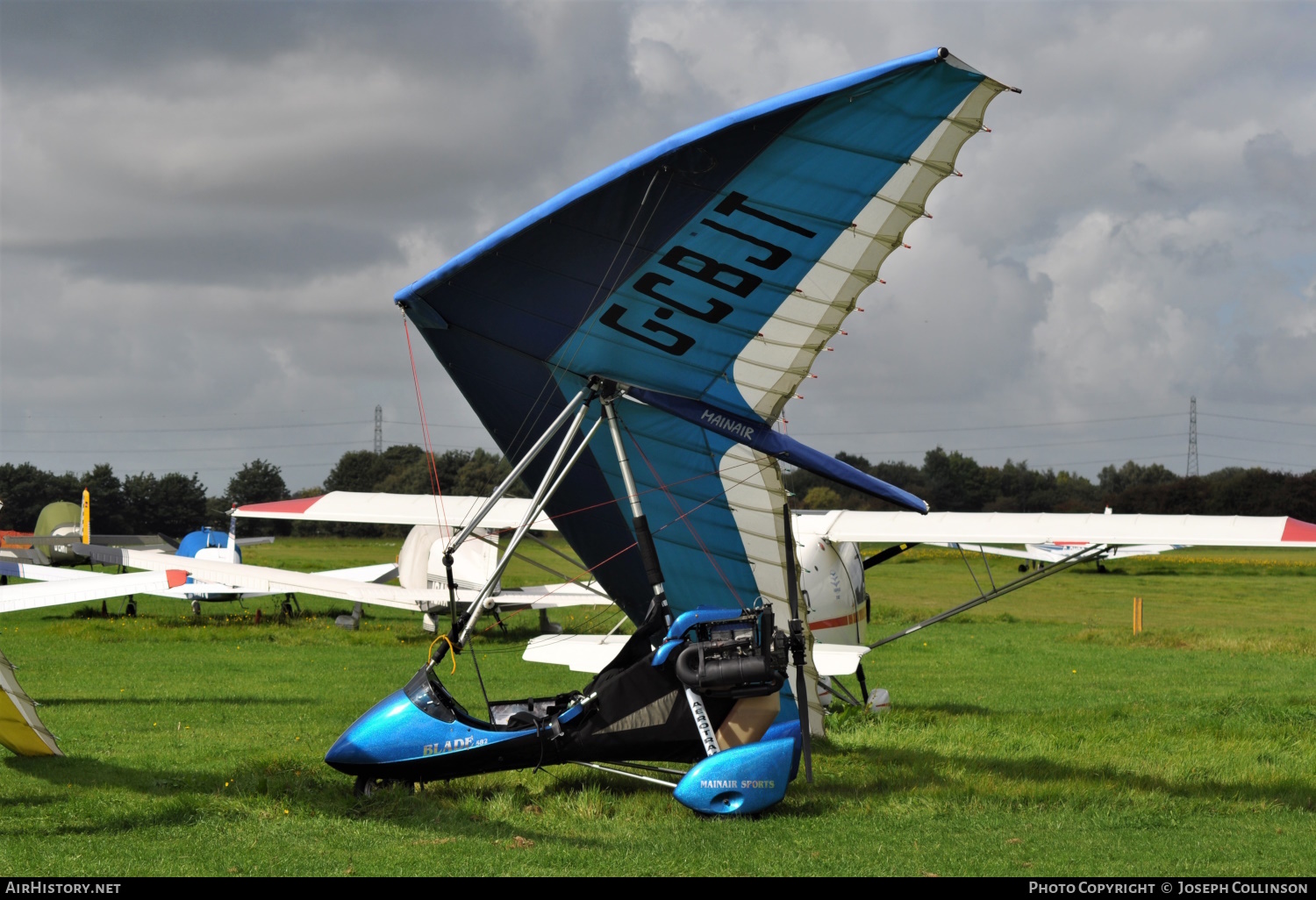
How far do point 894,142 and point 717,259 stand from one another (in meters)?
1.48

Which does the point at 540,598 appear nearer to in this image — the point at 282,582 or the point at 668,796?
the point at 282,582

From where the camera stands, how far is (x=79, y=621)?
25078mm

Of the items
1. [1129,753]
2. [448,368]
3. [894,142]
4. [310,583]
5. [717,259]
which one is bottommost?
[1129,753]

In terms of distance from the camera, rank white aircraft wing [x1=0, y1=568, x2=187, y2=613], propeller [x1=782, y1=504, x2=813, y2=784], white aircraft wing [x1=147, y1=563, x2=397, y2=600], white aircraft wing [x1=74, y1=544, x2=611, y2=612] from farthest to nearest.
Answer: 1. white aircraft wing [x1=147, y1=563, x2=397, y2=600]
2. white aircraft wing [x1=74, y1=544, x2=611, y2=612]
3. white aircraft wing [x1=0, y1=568, x2=187, y2=613]
4. propeller [x1=782, y1=504, x2=813, y2=784]

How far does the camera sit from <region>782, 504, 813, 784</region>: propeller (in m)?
8.09

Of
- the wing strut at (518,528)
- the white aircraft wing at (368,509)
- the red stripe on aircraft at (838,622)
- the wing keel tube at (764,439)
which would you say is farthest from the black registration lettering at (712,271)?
the red stripe on aircraft at (838,622)

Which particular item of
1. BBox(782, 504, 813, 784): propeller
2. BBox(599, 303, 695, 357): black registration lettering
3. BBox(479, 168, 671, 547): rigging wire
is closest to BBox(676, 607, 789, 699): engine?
BBox(782, 504, 813, 784): propeller

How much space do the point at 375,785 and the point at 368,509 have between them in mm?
8407

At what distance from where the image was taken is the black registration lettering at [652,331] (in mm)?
8172

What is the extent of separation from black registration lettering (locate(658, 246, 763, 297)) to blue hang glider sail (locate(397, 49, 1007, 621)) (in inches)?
0.7

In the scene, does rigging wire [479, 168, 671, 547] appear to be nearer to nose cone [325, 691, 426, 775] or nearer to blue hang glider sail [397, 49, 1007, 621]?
blue hang glider sail [397, 49, 1007, 621]

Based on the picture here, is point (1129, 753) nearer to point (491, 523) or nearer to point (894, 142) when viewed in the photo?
point (894, 142)

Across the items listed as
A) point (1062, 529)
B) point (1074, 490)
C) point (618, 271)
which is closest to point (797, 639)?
point (618, 271)
